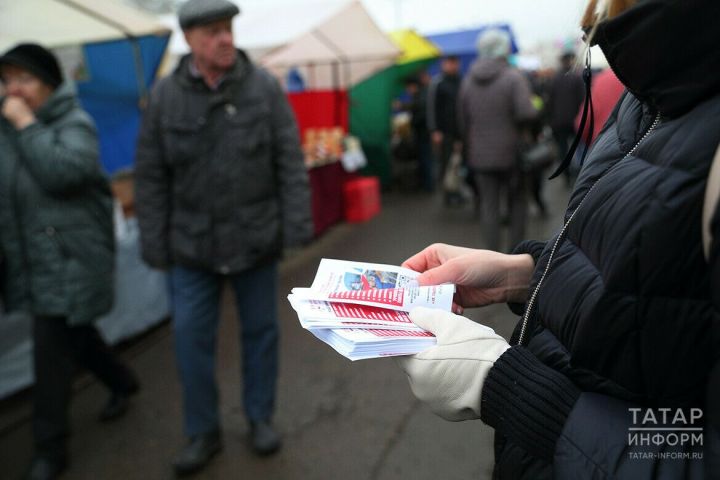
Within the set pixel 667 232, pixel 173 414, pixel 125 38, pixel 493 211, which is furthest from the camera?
pixel 493 211

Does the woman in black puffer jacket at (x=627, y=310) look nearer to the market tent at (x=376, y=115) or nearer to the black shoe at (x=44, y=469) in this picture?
the black shoe at (x=44, y=469)

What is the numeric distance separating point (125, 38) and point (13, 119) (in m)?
1.91

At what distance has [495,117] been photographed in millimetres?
4953

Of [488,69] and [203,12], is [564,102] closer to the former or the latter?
[488,69]

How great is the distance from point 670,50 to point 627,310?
36 cm

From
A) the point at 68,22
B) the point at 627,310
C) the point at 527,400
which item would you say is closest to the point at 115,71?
the point at 68,22

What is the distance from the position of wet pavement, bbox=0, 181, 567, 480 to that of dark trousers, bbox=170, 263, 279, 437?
0.27 m

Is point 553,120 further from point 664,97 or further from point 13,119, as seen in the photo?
point 664,97

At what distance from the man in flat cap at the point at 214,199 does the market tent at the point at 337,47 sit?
5.23 meters

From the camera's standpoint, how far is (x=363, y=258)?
19.7ft

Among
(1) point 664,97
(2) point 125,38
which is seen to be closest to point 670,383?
(1) point 664,97

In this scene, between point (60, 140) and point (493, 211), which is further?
point (493, 211)

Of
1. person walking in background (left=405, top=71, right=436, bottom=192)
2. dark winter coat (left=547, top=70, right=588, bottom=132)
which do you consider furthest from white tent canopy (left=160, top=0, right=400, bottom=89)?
dark winter coat (left=547, top=70, right=588, bottom=132)

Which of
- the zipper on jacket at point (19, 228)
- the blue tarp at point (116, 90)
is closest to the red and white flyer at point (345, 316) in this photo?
the zipper on jacket at point (19, 228)
